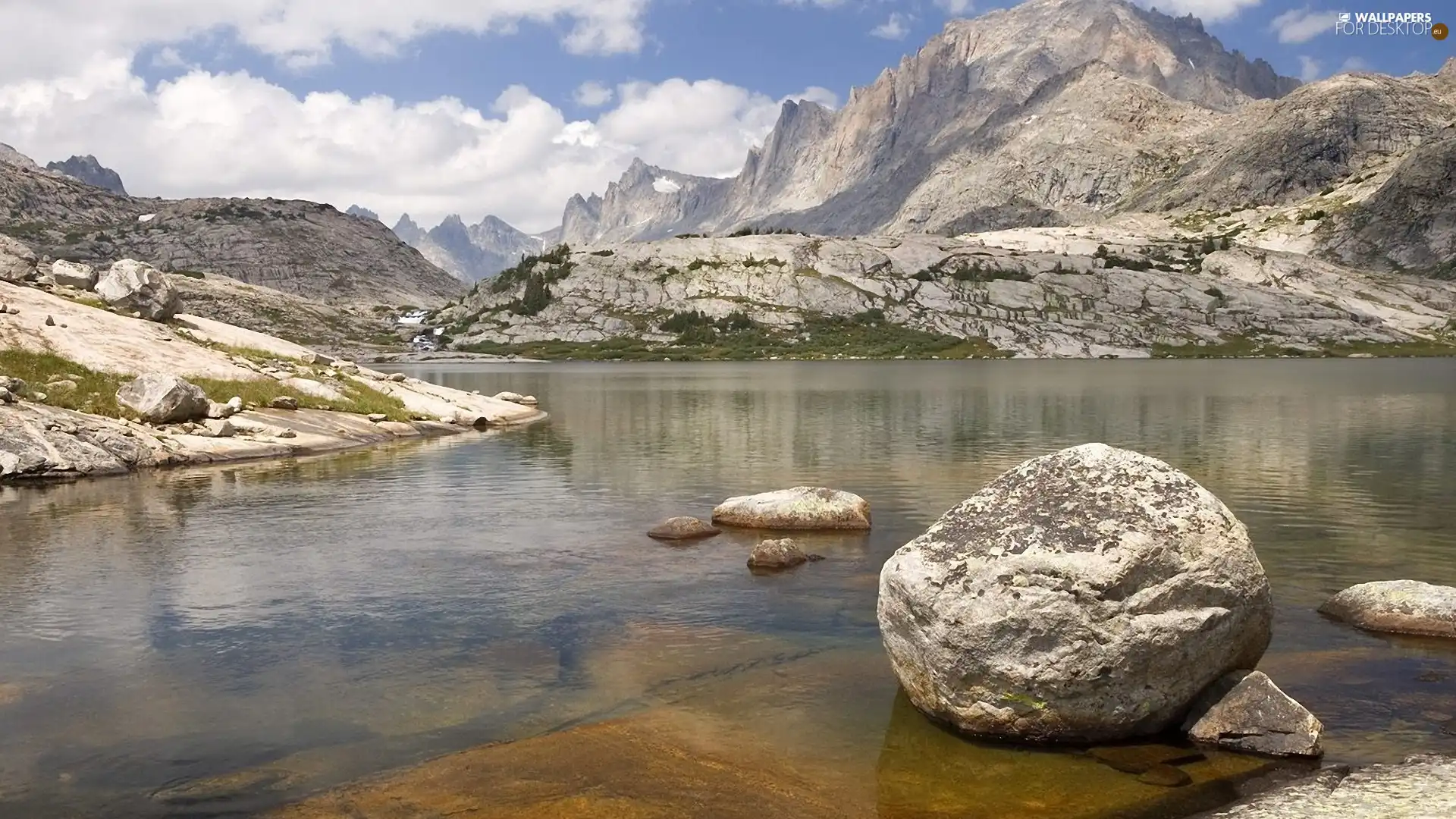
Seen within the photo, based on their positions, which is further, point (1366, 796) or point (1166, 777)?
point (1166, 777)

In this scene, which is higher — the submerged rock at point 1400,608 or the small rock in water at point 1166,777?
the submerged rock at point 1400,608

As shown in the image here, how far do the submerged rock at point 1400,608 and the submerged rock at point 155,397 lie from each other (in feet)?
187

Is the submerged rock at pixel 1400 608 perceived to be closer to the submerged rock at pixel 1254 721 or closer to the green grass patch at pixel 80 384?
the submerged rock at pixel 1254 721

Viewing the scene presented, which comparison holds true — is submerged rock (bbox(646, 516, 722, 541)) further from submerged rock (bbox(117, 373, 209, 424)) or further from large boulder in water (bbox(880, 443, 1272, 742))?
submerged rock (bbox(117, 373, 209, 424))

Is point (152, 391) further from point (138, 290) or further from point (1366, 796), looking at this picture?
point (1366, 796)

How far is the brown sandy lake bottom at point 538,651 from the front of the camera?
15789 millimetres

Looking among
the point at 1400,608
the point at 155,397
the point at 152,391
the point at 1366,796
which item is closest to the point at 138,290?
the point at 152,391

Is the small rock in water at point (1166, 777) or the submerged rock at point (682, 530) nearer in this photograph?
the small rock in water at point (1166, 777)

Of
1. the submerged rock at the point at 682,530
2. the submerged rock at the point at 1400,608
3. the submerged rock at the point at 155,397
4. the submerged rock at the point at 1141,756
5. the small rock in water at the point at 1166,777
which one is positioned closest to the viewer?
the small rock in water at the point at 1166,777

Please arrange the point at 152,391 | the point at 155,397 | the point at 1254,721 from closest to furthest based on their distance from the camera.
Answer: the point at 1254,721 < the point at 152,391 < the point at 155,397

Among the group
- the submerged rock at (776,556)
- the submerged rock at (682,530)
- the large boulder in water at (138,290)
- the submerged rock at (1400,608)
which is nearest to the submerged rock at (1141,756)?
the submerged rock at (1400,608)

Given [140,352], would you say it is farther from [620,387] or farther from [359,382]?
[620,387]

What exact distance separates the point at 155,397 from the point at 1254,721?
57.4 metres

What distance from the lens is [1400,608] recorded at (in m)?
23.9
